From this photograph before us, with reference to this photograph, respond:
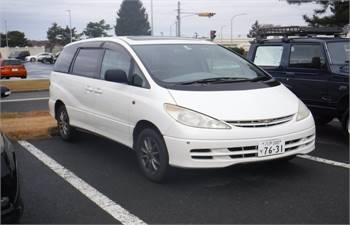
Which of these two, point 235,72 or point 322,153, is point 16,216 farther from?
point 322,153

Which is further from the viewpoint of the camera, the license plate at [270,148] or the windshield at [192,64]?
the windshield at [192,64]

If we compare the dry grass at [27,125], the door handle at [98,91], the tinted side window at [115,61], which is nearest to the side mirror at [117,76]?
the tinted side window at [115,61]

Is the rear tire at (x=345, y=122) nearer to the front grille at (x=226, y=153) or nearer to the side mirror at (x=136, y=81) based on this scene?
the front grille at (x=226, y=153)

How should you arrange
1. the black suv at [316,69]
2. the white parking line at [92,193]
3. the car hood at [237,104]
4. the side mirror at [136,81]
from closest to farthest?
the white parking line at [92,193]
the car hood at [237,104]
the side mirror at [136,81]
the black suv at [316,69]

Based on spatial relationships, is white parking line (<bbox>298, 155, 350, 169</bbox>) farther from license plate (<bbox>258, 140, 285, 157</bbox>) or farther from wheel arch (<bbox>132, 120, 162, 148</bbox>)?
wheel arch (<bbox>132, 120, 162, 148</bbox>)

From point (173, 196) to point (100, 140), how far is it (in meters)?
2.97

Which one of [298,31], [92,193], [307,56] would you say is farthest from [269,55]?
[92,193]

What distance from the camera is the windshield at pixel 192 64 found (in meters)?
5.42

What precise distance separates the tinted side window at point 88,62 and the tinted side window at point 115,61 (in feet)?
0.47

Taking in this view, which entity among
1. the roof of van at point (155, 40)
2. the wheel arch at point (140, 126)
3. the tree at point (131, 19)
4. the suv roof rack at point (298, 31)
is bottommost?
the wheel arch at point (140, 126)

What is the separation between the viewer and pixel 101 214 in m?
4.23

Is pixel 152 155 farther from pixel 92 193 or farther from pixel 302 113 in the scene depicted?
pixel 302 113

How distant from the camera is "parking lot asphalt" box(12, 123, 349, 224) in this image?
414cm

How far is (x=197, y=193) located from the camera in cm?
477
